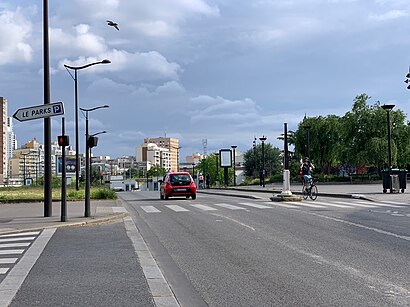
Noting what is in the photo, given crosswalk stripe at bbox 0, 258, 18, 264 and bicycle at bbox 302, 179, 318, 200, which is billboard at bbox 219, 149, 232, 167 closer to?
bicycle at bbox 302, 179, 318, 200

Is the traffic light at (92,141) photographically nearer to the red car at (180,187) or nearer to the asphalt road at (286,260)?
the asphalt road at (286,260)

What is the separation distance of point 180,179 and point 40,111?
648 inches

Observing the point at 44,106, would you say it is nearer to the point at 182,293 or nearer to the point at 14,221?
the point at 14,221

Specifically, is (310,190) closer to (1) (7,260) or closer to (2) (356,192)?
(2) (356,192)

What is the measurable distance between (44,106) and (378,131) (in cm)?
5413

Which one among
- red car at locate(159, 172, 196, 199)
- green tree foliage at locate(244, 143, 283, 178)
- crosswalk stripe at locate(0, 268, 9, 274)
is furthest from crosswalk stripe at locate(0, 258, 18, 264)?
green tree foliage at locate(244, 143, 283, 178)

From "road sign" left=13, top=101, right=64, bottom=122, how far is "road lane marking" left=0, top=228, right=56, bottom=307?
4.16m

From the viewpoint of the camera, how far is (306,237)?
39.2 feet

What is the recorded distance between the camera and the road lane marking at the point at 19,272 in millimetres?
6848

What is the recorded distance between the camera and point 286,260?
916 centimetres

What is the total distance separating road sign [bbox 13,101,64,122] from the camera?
15.4 metres

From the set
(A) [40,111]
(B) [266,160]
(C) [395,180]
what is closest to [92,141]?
(A) [40,111]

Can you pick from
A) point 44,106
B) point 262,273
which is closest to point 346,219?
point 262,273

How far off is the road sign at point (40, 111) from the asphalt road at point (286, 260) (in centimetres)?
412
